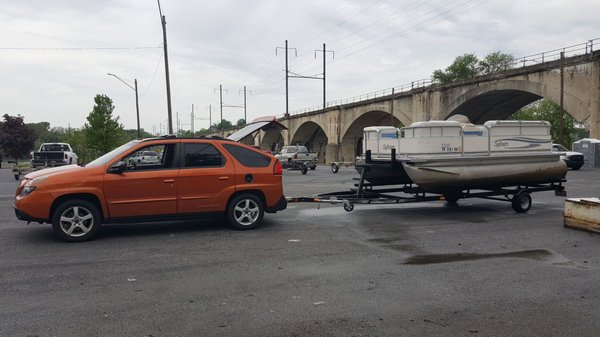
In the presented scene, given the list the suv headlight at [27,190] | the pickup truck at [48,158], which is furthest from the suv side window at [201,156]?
→ the pickup truck at [48,158]

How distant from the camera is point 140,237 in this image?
24.4 feet

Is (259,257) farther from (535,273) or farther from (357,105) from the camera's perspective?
(357,105)

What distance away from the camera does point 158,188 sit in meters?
7.34

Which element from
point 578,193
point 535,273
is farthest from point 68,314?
point 578,193

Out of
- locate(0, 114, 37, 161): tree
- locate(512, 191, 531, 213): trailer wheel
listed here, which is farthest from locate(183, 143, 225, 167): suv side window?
locate(0, 114, 37, 161): tree

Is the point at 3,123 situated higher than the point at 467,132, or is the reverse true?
the point at 3,123

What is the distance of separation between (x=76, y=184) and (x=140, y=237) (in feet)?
4.27

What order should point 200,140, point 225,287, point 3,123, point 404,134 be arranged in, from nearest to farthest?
point 225,287, point 200,140, point 404,134, point 3,123

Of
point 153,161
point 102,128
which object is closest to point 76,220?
point 153,161

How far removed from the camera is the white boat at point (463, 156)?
951cm

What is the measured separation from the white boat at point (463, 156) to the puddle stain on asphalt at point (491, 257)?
317cm

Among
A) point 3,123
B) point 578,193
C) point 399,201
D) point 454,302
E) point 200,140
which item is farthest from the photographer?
point 3,123

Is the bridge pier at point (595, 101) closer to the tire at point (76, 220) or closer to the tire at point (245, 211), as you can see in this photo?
the tire at point (245, 211)

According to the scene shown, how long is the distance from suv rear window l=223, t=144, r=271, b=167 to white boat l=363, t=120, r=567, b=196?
2854mm
